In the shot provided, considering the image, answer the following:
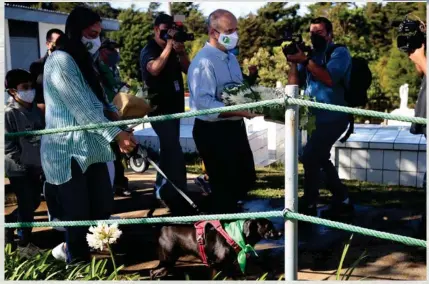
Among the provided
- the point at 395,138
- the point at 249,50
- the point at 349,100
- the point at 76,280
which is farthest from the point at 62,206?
the point at 249,50

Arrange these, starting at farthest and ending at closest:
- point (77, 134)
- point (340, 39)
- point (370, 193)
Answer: point (340, 39), point (370, 193), point (77, 134)

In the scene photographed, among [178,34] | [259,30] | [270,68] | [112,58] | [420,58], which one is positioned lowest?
[420,58]

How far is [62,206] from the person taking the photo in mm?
3145

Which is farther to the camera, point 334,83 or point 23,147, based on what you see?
point 334,83

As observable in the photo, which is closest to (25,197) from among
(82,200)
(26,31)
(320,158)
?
(82,200)

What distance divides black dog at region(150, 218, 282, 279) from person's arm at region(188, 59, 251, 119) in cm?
82

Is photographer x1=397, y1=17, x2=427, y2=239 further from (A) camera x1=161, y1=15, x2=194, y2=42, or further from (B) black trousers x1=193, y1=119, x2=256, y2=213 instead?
(A) camera x1=161, y1=15, x2=194, y2=42

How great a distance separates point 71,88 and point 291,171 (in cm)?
132

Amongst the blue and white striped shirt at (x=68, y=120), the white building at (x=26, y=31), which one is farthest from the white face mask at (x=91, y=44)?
the white building at (x=26, y=31)

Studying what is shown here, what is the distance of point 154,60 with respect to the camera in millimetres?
4863

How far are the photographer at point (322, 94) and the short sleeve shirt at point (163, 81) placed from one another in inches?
38.6

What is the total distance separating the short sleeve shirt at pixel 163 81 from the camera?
4.91 meters

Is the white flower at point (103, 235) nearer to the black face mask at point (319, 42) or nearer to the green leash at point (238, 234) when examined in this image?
the green leash at point (238, 234)

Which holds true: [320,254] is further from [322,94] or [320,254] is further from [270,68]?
[270,68]
